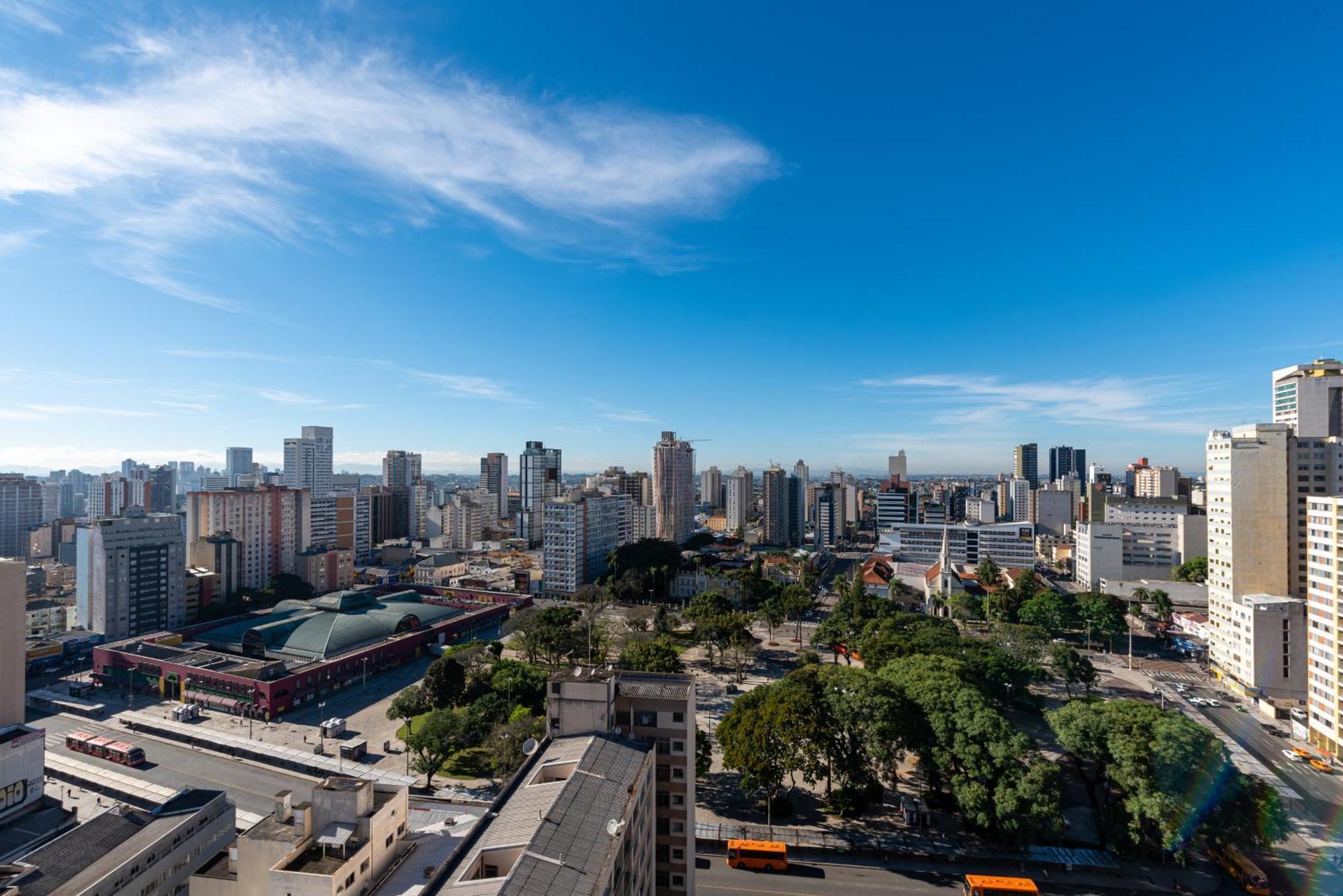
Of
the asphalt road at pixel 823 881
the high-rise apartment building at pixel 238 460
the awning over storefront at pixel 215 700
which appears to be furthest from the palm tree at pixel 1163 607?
the high-rise apartment building at pixel 238 460

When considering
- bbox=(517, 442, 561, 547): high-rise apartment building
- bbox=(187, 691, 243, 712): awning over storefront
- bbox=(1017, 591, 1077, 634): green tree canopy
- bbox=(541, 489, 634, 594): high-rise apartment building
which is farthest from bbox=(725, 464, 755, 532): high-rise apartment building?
bbox=(187, 691, 243, 712): awning over storefront

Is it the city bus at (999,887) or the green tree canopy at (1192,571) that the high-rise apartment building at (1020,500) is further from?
the city bus at (999,887)

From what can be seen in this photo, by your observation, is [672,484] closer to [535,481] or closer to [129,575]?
[535,481]

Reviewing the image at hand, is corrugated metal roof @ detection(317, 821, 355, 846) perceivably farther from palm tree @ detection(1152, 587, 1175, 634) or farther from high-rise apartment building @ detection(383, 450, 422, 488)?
high-rise apartment building @ detection(383, 450, 422, 488)

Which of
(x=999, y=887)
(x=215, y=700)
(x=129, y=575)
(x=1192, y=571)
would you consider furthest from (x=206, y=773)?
(x=1192, y=571)

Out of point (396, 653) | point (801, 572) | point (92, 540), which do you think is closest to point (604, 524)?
point (801, 572)
